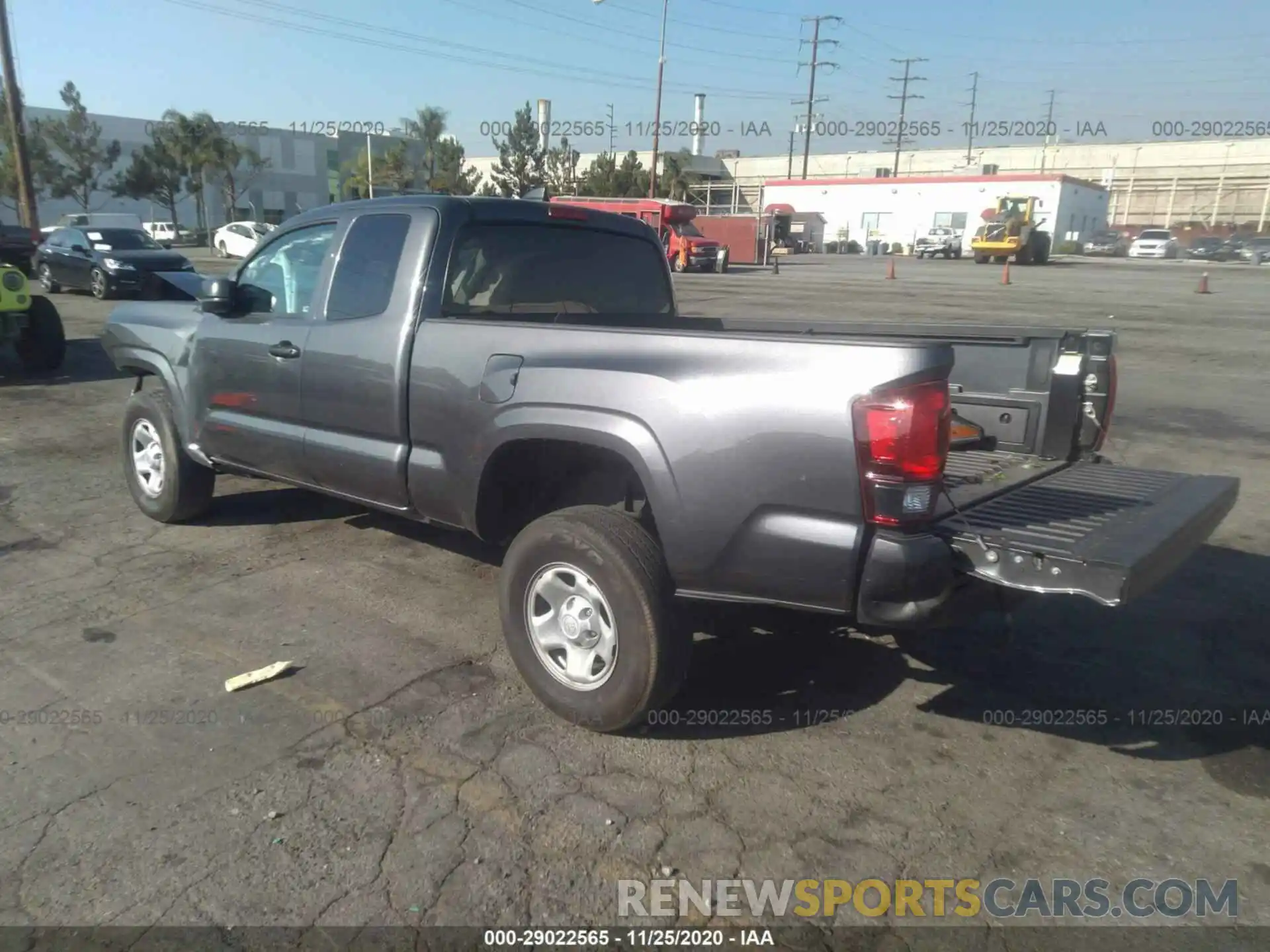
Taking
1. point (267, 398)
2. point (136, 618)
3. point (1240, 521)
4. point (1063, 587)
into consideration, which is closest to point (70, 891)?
point (136, 618)

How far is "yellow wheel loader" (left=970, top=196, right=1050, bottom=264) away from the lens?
147 feet

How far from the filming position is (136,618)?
4.44 m

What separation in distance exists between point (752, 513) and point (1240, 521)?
486cm

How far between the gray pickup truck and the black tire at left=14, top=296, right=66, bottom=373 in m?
6.63

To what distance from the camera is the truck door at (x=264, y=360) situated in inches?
183

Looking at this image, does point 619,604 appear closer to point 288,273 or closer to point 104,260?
point 288,273

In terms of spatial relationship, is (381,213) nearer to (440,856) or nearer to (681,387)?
(681,387)

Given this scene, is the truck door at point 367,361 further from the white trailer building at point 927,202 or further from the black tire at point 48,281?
the white trailer building at point 927,202

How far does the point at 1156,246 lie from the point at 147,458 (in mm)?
60156

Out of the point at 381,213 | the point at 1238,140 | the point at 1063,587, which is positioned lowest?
the point at 1063,587

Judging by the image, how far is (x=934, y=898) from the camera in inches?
105

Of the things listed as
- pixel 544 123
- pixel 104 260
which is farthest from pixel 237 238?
pixel 544 123

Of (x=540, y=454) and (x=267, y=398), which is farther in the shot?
(x=267, y=398)

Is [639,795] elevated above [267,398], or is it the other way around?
[267,398]
